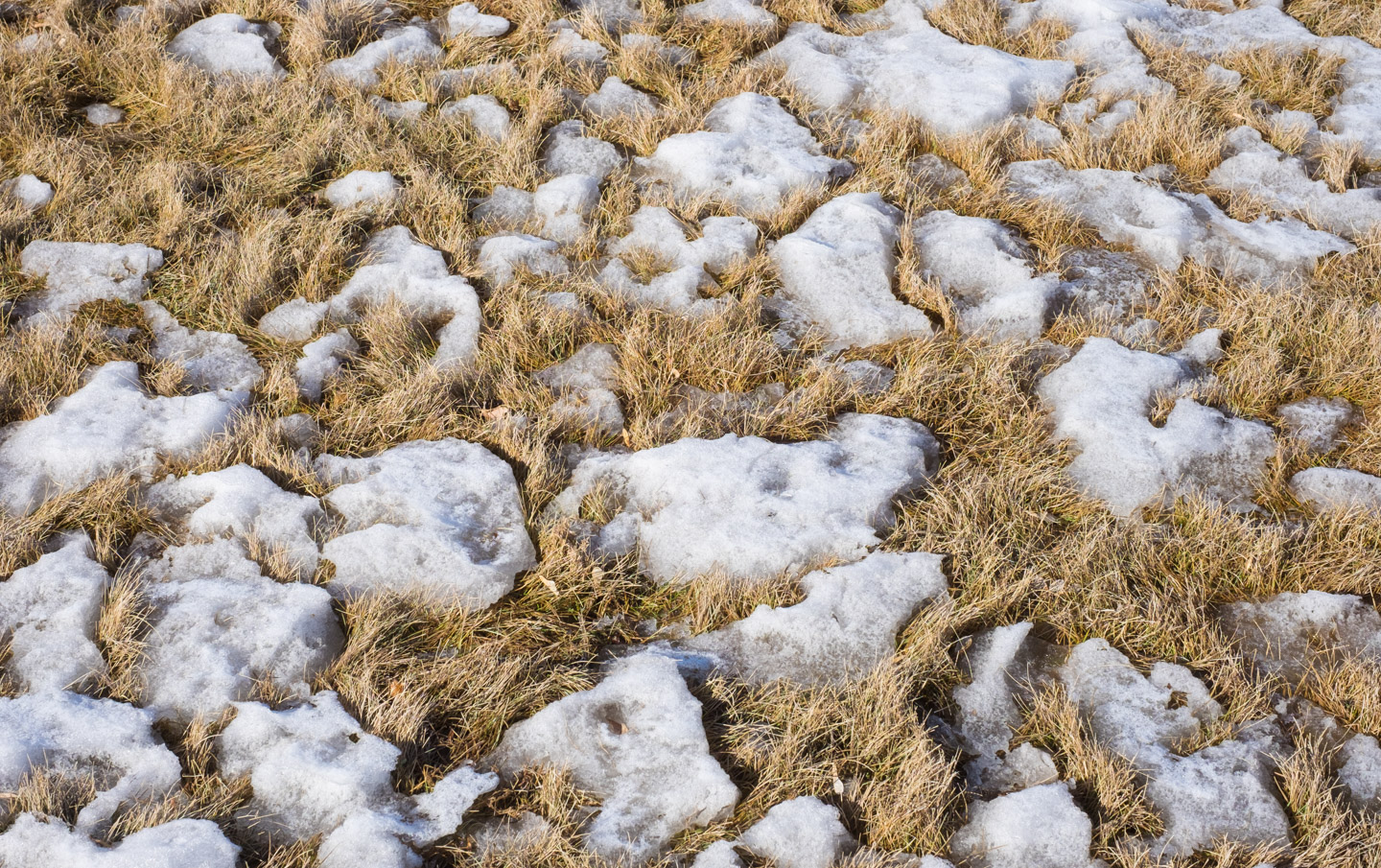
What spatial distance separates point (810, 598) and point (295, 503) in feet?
4.23

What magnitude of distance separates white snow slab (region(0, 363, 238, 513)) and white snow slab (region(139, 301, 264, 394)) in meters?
0.10

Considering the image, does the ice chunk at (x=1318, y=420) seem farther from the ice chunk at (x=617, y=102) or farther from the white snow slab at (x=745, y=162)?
the ice chunk at (x=617, y=102)

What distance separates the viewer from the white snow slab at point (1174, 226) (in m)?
3.35

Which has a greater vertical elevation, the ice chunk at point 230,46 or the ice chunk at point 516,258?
the ice chunk at point 230,46

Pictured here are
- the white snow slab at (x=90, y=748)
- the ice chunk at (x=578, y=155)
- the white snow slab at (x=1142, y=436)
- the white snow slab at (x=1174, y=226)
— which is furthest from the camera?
the ice chunk at (x=578, y=155)

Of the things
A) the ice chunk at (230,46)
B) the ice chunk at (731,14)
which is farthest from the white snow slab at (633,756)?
the ice chunk at (731,14)

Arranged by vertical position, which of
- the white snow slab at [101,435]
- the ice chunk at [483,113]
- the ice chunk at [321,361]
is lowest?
the white snow slab at [101,435]

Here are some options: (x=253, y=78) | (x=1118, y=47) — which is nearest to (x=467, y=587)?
(x=253, y=78)

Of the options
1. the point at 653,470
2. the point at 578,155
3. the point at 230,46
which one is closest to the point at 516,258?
the point at 578,155

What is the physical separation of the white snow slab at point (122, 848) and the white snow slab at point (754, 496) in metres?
1.05

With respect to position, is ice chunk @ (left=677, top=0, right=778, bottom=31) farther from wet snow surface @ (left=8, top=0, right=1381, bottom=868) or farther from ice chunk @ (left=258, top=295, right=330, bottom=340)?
ice chunk @ (left=258, top=295, right=330, bottom=340)

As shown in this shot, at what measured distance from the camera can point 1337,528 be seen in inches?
102

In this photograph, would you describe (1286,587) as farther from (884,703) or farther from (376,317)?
(376,317)

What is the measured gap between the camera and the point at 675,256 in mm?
3332
